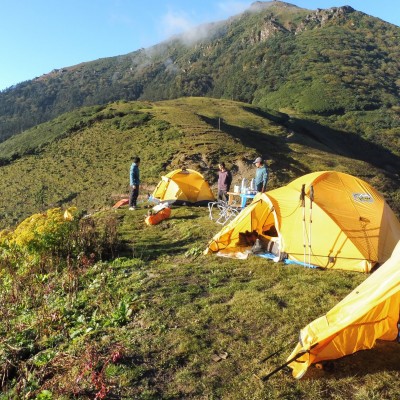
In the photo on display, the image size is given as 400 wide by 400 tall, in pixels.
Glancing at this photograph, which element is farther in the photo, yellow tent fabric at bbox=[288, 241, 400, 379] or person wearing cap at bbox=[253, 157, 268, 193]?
person wearing cap at bbox=[253, 157, 268, 193]

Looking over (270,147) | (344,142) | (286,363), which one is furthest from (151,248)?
(344,142)

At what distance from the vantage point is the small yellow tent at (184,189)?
730 inches

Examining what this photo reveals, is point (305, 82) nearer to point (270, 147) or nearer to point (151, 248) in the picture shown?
point (270, 147)

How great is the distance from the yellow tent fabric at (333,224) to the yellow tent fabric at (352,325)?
3299 mm

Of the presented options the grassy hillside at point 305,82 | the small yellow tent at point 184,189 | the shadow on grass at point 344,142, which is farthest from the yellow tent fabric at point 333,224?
the grassy hillside at point 305,82

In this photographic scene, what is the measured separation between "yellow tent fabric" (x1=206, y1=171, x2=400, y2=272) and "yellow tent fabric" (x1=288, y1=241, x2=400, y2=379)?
3299 millimetres

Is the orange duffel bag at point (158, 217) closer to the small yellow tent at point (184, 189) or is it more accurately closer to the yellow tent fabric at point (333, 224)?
the small yellow tent at point (184, 189)

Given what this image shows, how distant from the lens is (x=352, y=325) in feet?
16.5

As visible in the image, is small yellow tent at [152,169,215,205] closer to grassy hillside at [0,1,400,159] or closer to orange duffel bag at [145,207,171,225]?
orange duffel bag at [145,207,171,225]

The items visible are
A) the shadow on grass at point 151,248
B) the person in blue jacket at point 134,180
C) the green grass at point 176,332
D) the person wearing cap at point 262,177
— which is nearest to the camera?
the green grass at point 176,332

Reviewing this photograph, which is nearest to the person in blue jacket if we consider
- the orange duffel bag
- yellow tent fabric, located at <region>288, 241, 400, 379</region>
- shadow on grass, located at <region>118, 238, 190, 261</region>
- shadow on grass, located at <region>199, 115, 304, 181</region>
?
the orange duffel bag

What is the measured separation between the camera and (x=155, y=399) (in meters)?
4.61

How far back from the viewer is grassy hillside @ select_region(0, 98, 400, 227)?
2983 centimetres

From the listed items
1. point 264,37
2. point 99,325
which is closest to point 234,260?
point 99,325
